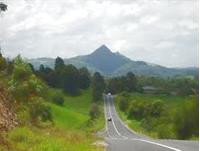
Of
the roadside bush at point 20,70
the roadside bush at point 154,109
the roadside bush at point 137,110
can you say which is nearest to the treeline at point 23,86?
the roadside bush at point 20,70

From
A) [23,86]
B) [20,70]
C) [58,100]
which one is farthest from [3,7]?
[58,100]

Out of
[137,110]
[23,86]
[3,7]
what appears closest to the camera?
[3,7]

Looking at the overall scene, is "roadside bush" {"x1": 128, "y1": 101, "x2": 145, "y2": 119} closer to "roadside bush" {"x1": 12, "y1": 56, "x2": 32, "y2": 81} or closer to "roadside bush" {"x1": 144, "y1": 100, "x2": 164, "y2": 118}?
"roadside bush" {"x1": 144, "y1": 100, "x2": 164, "y2": 118}

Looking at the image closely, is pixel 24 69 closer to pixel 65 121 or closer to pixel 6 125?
pixel 6 125

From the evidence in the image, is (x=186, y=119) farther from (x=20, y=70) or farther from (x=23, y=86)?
(x=23, y=86)

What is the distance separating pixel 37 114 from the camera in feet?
135

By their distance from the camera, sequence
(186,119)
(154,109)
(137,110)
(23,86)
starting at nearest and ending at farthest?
(23,86) < (186,119) < (154,109) < (137,110)

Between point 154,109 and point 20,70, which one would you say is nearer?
point 20,70

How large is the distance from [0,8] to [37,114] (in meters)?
10.4

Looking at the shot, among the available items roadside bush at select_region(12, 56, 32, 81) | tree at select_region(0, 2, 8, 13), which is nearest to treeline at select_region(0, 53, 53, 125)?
roadside bush at select_region(12, 56, 32, 81)

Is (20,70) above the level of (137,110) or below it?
above

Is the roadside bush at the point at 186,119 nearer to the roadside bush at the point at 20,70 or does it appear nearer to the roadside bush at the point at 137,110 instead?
the roadside bush at the point at 20,70

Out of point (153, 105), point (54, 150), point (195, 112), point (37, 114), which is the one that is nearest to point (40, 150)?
point (54, 150)

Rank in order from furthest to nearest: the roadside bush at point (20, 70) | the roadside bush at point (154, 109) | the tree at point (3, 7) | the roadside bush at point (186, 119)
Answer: the roadside bush at point (154, 109) → the roadside bush at point (186, 119) → the roadside bush at point (20, 70) → the tree at point (3, 7)
